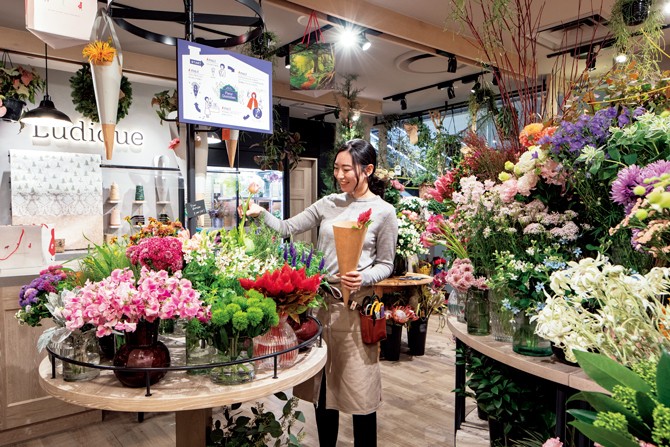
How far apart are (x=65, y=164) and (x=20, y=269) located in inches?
127

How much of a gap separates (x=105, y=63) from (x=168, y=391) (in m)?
1.10

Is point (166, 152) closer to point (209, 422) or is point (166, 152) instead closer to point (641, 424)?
point (209, 422)

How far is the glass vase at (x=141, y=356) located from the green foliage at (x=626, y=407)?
1.05 metres

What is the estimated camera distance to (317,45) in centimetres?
328

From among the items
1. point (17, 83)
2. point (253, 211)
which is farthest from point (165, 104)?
point (17, 83)

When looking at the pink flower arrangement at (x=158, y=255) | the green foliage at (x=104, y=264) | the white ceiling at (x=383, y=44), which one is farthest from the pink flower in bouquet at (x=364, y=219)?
the white ceiling at (x=383, y=44)

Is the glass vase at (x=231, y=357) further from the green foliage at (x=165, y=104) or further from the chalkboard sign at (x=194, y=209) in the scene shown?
the green foliage at (x=165, y=104)

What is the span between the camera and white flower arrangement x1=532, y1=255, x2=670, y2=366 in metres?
0.77

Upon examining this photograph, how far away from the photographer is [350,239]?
1.87 metres

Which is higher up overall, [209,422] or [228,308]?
[228,308]

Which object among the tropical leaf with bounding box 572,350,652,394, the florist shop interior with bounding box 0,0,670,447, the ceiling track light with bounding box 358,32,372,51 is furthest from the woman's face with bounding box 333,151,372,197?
the ceiling track light with bounding box 358,32,372,51

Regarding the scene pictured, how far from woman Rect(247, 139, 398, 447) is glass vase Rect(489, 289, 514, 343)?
596mm

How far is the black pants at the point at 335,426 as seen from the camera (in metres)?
2.24

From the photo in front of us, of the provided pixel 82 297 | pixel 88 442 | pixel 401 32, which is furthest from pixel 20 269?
pixel 401 32
